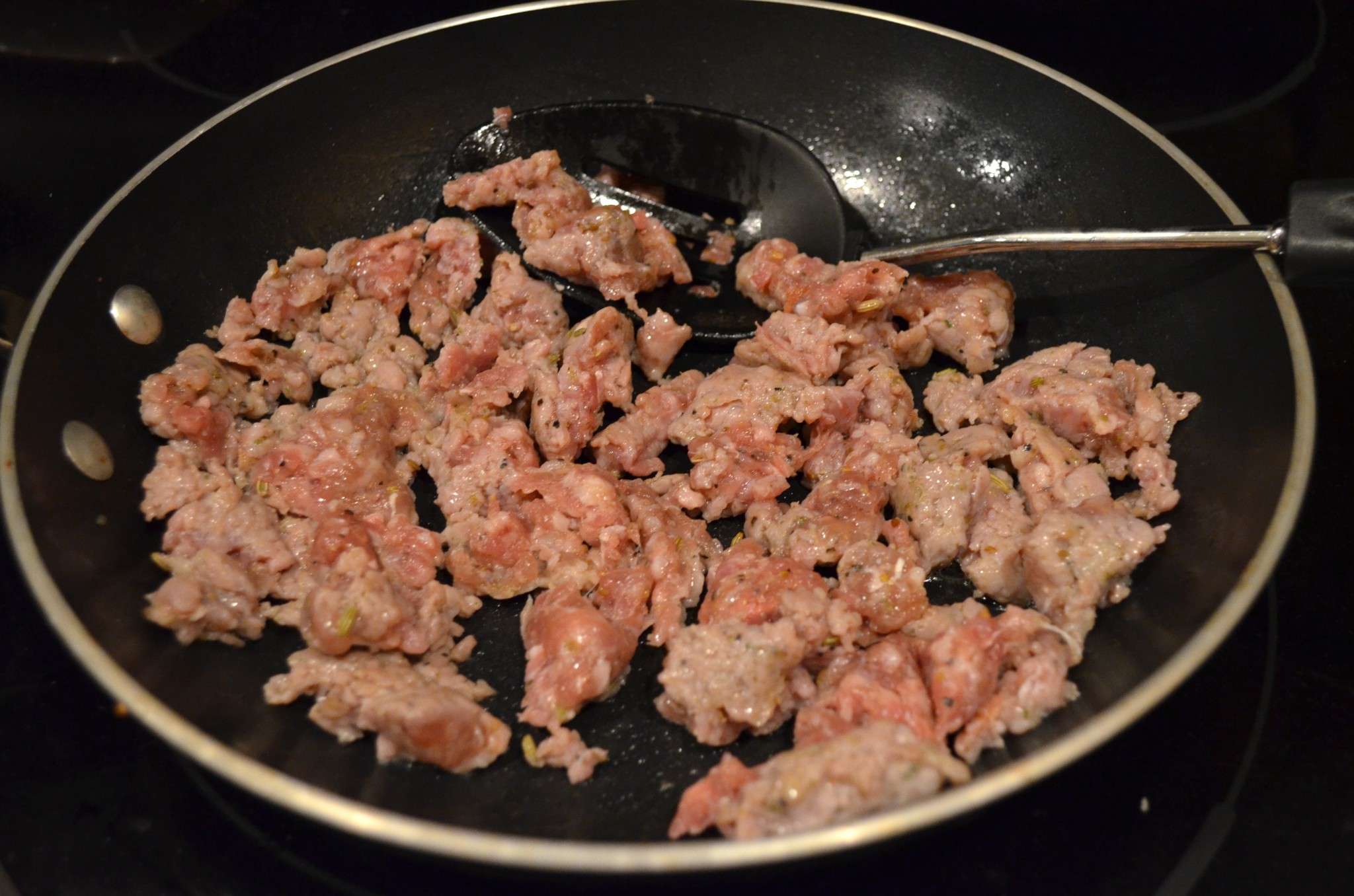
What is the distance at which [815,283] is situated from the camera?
2.57 m

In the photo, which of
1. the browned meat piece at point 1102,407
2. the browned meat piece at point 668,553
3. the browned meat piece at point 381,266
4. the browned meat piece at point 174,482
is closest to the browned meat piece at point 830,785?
the browned meat piece at point 668,553

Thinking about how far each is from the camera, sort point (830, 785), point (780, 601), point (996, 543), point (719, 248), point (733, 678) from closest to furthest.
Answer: point (830, 785) < point (733, 678) < point (780, 601) < point (996, 543) < point (719, 248)

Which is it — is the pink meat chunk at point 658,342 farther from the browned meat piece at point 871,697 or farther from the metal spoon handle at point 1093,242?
the browned meat piece at point 871,697

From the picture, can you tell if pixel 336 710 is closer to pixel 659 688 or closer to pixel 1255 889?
pixel 659 688

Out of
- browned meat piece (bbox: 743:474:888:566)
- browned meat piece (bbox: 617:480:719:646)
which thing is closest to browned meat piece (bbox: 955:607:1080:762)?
browned meat piece (bbox: 743:474:888:566)

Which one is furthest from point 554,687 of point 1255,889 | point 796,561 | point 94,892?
point 1255,889

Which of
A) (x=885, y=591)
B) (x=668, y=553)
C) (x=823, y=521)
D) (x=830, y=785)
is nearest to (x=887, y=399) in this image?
(x=823, y=521)

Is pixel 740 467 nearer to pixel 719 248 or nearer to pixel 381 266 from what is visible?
pixel 719 248

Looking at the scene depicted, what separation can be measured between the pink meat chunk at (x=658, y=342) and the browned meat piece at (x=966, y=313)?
621 millimetres

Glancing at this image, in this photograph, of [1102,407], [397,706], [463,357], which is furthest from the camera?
[463,357]

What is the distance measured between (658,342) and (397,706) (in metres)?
1.21

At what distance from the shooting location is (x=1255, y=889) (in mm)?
1735

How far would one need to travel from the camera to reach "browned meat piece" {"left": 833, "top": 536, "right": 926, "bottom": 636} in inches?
78.4

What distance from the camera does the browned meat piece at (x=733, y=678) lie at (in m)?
1.85
